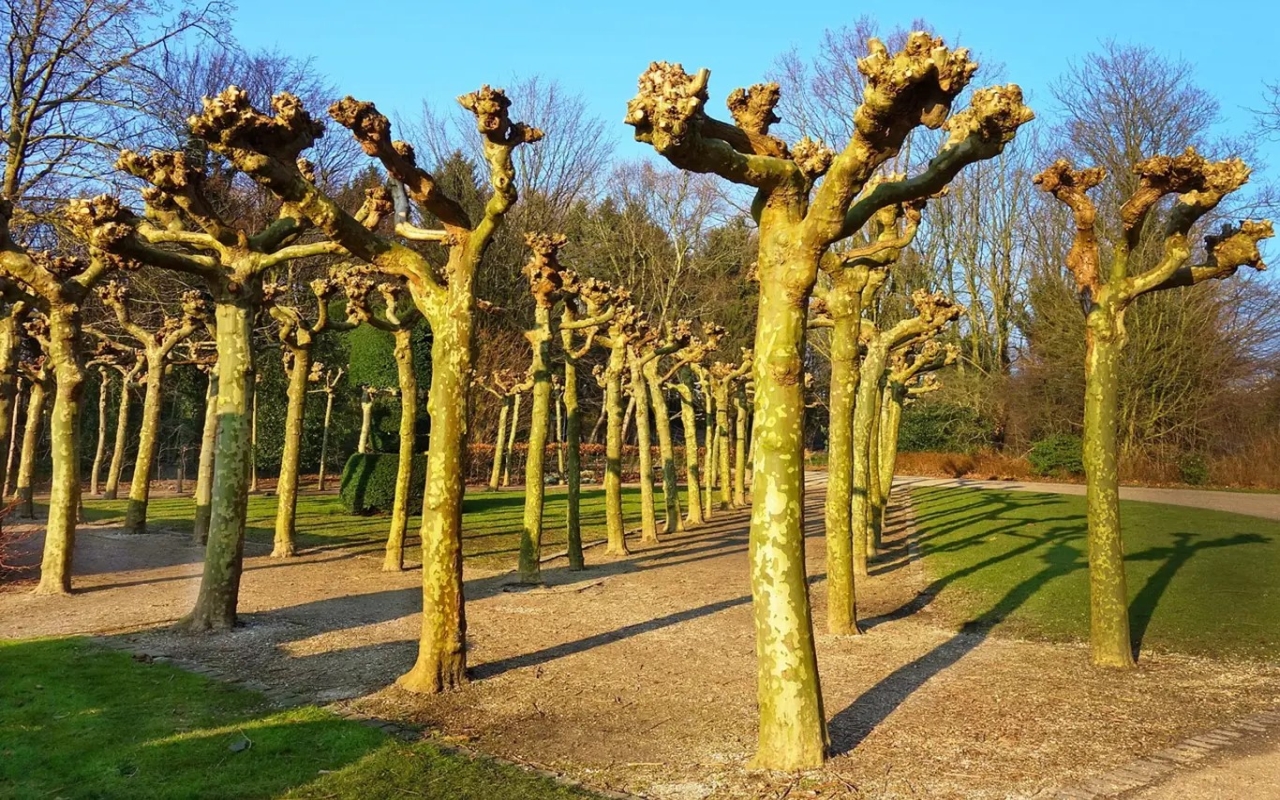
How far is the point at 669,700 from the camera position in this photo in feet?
22.5

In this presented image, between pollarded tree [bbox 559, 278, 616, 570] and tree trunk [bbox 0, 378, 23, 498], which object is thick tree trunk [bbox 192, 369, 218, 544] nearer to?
tree trunk [bbox 0, 378, 23, 498]

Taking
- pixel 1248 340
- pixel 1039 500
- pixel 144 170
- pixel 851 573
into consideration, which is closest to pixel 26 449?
pixel 144 170

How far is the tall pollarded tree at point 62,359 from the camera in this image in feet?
33.4

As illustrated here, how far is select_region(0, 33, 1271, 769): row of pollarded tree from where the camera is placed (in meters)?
5.12

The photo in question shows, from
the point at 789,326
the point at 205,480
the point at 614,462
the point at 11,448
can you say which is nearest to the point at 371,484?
the point at 205,480

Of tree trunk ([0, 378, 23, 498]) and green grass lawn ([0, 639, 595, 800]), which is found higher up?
tree trunk ([0, 378, 23, 498])

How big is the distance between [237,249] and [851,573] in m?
7.09

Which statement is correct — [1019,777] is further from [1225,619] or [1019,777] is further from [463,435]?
[1225,619]

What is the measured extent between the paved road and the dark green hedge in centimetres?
1949

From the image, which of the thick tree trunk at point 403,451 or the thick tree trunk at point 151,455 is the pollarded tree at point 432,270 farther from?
the thick tree trunk at point 151,455

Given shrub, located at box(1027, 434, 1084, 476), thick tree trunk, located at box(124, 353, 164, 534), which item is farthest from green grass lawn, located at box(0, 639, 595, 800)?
shrub, located at box(1027, 434, 1084, 476)

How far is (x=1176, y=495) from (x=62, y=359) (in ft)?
94.3

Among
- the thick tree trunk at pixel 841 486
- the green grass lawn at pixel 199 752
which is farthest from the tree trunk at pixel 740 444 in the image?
the green grass lawn at pixel 199 752

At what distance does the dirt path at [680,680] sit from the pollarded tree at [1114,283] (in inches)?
26.0
